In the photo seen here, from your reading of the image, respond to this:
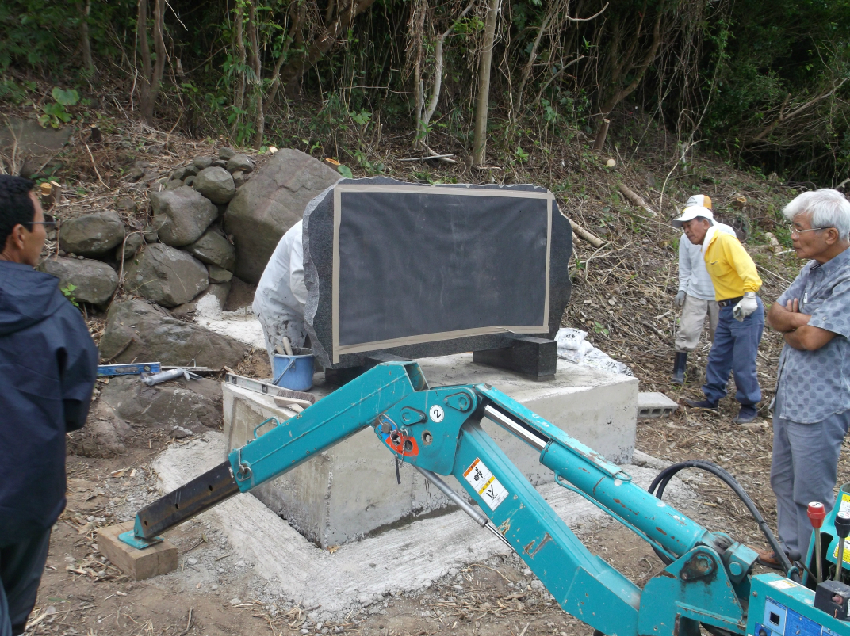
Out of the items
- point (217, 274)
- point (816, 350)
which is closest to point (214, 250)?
point (217, 274)

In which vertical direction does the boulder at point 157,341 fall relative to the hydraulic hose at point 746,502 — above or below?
below

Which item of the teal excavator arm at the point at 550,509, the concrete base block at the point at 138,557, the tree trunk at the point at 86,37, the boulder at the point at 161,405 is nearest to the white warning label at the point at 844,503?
the teal excavator arm at the point at 550,509

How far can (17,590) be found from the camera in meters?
2.21

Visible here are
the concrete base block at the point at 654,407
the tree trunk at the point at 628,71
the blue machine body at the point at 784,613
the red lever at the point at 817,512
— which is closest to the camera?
the blue machine body at the point at 784,613

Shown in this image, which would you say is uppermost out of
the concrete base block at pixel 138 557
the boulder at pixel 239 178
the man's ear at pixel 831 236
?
the man's ear at pixel 831 236

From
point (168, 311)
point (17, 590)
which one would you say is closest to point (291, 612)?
point (17, 590)

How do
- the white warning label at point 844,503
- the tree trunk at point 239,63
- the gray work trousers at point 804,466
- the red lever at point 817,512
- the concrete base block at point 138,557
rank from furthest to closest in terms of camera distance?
the tree trunk at point 239,63 < the concrete base block at point 138,557 < the gray work trousers at point 804,466 < the white warning label at point 844,503 < the red lever at point 817,512

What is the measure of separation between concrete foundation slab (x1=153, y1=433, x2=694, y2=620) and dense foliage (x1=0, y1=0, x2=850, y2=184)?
5361mm

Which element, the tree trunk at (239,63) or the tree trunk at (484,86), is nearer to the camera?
the tree trunk at (239,63)

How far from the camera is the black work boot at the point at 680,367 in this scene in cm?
680

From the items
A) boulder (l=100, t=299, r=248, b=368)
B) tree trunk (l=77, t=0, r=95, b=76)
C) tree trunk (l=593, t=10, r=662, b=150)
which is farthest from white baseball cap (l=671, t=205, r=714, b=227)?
tree trunk (l=77, t=0, r=95, b=76)

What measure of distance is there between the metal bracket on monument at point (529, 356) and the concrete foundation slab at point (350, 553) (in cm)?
82

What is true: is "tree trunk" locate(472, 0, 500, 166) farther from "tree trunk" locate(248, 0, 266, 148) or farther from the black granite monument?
the black granite monument

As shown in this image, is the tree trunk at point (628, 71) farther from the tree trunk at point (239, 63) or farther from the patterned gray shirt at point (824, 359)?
the patterned gray shirt at point (824, 359)
